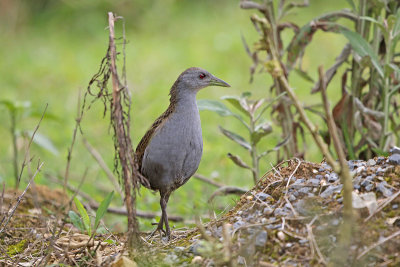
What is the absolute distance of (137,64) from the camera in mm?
10523

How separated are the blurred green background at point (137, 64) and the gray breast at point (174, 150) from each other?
5.42 feet

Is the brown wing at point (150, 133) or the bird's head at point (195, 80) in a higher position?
the bird's head at point (195, 80)

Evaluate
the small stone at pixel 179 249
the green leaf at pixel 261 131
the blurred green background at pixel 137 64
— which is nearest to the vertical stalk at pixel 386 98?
the green leaf at pixel 261 131

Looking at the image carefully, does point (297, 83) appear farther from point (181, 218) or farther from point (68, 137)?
point (181, 218)

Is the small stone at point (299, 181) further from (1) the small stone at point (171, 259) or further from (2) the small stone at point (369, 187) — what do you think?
(1) the small stone at point (171, 259)

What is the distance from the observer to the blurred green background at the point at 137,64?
7.40m

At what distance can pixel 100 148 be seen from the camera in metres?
8.06

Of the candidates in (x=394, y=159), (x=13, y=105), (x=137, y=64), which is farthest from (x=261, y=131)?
(x=137, y=64)

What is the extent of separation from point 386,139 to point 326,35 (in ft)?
20.2

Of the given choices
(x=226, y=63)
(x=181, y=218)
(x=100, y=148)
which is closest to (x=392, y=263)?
(x=181, y=218)

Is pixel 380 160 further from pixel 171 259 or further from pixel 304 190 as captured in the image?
pixel 171 259

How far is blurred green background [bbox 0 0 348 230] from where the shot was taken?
7.40m

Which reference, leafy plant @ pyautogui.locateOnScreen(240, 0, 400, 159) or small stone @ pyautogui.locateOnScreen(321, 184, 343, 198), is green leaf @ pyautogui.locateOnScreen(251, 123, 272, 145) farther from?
small stone @ pyautogui.locateOnScreen(321, 184, 343, 198)

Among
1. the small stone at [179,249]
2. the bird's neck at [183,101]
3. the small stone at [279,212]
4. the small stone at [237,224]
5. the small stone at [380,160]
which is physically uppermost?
the bird's neck at [183,101]
